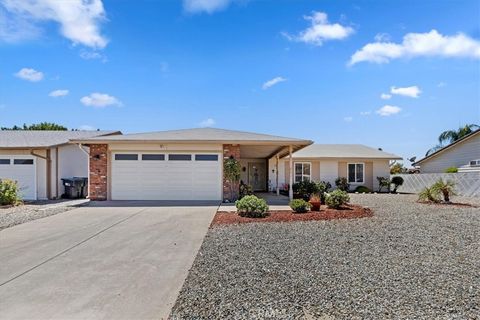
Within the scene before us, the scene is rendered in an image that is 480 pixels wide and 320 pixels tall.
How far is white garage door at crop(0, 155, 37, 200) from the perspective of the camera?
638 inches

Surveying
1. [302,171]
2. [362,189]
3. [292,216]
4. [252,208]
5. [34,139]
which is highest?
[34,139]

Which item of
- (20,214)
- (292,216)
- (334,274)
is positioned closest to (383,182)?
(292,216)

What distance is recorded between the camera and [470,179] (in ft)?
65.0

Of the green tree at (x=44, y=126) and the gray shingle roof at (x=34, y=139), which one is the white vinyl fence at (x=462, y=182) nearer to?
the gray shingle roof at (x=34, y=139)

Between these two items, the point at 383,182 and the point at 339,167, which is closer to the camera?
the point at 383,182

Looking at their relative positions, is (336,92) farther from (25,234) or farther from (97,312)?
(97,312)

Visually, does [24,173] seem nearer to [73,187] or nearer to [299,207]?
[73,187]

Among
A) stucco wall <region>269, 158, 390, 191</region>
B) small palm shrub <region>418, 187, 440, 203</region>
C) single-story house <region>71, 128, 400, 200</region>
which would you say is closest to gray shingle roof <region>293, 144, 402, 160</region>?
stucco wall <region>269, 158, 390, 191</region>

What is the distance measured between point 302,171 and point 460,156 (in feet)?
38.8

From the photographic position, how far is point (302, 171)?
23.6 metres

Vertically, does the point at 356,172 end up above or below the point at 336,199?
above

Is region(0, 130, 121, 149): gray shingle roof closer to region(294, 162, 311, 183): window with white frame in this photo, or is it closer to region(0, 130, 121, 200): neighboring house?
region(0, 130, 121, 200): neighboring house

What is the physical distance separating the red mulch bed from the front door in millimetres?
11439

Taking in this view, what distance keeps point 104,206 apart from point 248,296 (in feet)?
33.9
